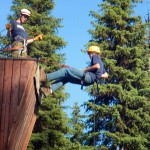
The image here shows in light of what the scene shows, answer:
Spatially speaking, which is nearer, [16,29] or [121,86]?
[16,29]

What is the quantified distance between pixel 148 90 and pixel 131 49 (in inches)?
95.5

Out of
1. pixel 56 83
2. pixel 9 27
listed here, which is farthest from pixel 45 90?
pixel 9 27

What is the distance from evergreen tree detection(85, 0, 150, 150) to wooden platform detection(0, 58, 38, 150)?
39.3ft

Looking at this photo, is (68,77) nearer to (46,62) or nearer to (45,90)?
(45,90)

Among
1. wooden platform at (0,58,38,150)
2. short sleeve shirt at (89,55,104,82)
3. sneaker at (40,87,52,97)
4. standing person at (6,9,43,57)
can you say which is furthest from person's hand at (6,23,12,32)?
short sleeve shirt at (89,55,104,82)

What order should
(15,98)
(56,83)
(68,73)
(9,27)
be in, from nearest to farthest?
(15,98) → (68,73) → (56,83) → (9,27)

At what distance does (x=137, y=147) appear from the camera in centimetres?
1967

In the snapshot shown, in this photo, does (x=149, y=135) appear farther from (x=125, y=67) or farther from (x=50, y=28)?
(x=50, y=28)

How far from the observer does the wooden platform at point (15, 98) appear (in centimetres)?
771

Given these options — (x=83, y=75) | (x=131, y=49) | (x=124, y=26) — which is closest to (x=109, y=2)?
(x=124, y=26)

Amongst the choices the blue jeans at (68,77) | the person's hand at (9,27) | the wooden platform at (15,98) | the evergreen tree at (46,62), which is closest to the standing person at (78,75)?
the blue jeans at (68,77)

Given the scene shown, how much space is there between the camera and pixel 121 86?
68.7 feet

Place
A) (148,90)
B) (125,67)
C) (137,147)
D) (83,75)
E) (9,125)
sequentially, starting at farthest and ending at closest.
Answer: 1. (125,67)
2. (148,90)
3. (137,147)
4. (83,75)
5. (9,125)

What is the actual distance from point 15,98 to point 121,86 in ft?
44.4
